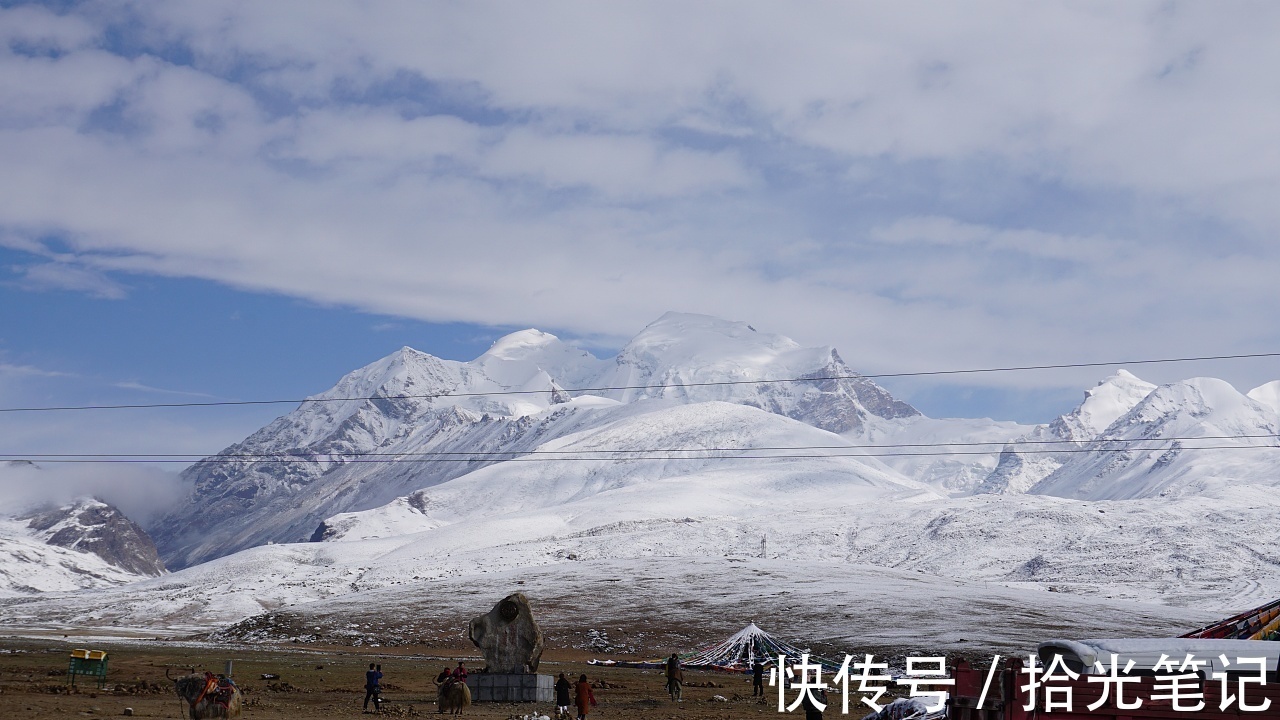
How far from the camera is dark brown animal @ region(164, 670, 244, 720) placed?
3519cm

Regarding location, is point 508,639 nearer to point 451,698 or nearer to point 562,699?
point 451,698

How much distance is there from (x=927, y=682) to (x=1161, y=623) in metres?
123

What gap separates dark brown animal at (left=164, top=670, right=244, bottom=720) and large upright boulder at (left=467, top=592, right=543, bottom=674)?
1536 centimetres

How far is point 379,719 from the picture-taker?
1596 inches

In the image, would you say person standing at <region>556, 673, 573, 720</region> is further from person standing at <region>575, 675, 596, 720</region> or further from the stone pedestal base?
the stone pedestal base

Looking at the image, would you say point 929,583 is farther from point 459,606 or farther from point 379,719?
point 379,719

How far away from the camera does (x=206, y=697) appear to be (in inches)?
1393

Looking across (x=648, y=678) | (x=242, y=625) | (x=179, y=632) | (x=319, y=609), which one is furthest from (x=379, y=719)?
(x=179, y=632)

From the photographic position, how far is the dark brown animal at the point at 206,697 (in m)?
35.2

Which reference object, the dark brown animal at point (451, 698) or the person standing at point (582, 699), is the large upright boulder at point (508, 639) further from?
the person standing at point (582, 699)

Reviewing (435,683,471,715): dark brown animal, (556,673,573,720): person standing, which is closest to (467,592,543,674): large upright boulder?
(435,683,471,715): dark brown animal

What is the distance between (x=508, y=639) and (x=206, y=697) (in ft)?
55.4

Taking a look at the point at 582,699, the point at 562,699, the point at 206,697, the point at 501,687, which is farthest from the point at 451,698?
the point at 206,697

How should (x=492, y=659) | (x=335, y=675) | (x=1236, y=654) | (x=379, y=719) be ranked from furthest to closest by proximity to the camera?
(x=335, y=675), (x=492, y=659), (x=379, y=719), (x=1236, y=654)
